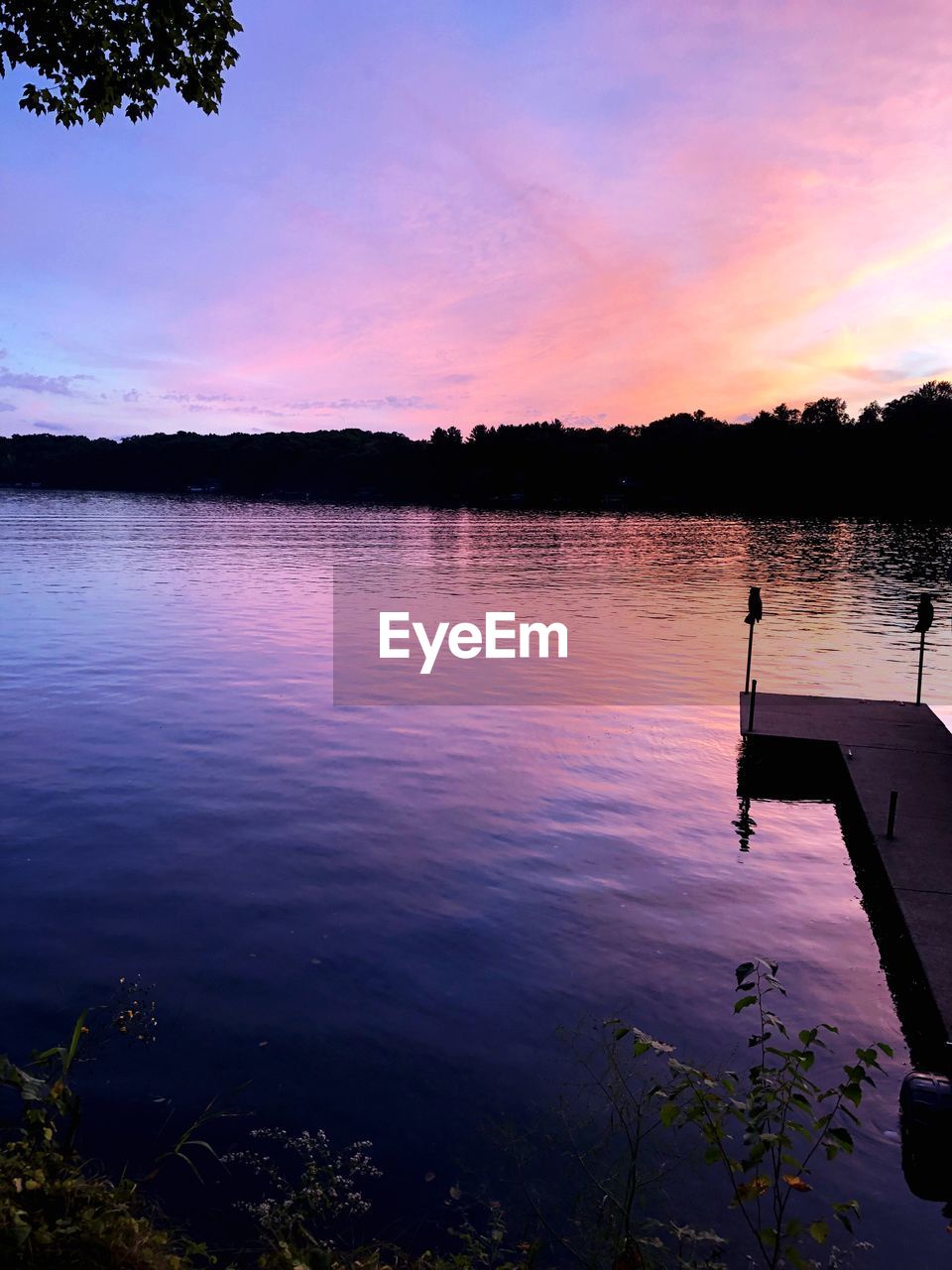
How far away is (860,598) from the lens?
4875 centimetres

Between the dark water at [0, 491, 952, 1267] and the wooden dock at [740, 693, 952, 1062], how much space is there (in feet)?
2.68

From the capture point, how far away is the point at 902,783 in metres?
14.1

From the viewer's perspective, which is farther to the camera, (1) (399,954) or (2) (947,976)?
(1) (399,954)

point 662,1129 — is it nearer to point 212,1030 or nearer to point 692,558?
point 212,1030

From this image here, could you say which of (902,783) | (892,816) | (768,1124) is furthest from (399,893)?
(902,783)

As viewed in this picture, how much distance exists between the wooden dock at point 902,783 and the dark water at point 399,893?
0.82 m

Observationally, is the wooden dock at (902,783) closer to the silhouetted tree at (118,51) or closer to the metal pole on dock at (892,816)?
the metal pole on dock at (892,816)

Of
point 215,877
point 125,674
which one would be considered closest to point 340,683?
point 125,674

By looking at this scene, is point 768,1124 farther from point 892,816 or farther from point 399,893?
point 892,816

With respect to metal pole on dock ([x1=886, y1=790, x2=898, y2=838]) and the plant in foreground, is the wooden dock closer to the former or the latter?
metal pole on dock ([x1=886, y1=790, x2=898, y2=838])

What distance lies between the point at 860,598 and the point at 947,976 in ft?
147

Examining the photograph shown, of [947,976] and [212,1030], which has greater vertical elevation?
[947,976]

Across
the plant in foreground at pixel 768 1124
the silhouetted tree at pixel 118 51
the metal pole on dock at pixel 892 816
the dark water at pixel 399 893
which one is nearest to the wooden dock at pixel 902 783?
the metal pole on dock at pixel 892 816

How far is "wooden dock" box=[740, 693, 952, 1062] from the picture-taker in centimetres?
900
